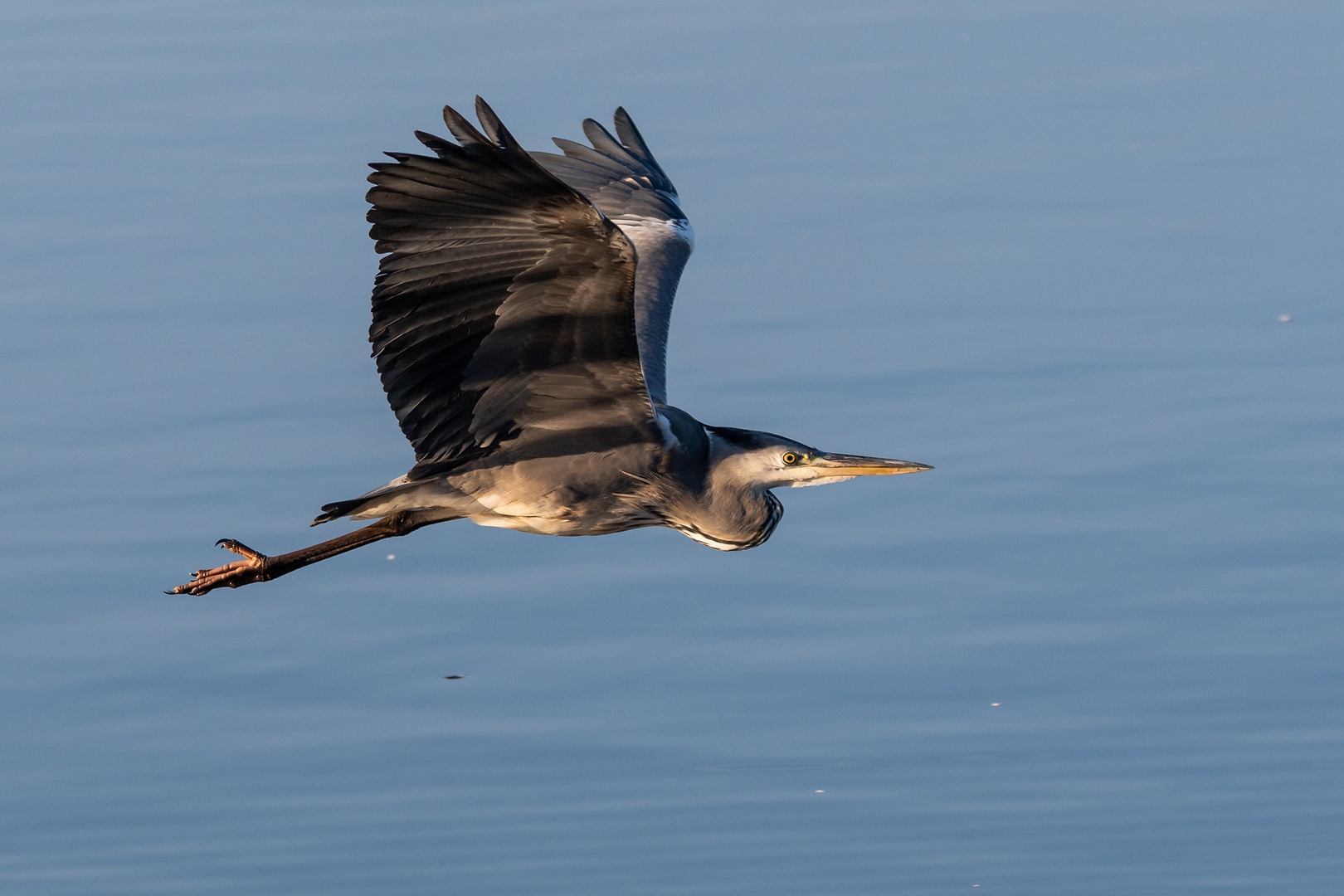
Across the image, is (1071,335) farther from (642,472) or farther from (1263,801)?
(642,472)

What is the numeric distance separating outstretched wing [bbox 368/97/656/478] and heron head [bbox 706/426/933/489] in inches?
18.4

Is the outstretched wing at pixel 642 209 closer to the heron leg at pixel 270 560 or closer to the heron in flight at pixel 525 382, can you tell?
the heron in flight at pixel 525 382

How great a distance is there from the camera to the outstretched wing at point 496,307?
291 inches

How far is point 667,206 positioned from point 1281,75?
330 inches

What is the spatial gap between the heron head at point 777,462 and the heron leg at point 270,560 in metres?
1.30

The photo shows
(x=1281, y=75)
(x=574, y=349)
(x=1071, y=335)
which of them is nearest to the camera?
(x=574, y=349)

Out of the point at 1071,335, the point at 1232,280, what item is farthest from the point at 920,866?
the point at 1232,280

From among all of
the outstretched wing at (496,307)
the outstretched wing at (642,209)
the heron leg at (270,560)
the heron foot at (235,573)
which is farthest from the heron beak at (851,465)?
the heron foot at (235,573)

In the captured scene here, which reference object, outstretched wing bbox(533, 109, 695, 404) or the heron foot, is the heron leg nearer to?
the heron foot

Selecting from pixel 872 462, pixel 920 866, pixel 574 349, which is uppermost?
pixel 574 349

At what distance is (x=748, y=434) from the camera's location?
8844mm

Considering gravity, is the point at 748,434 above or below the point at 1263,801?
above

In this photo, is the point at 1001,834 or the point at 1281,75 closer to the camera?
the point at 1001,834

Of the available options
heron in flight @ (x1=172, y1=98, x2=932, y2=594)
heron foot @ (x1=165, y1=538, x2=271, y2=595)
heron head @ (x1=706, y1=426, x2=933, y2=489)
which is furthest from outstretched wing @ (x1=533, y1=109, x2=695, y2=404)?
heron foot @ (x1=165, y1=538, x2=271, y2=595)
